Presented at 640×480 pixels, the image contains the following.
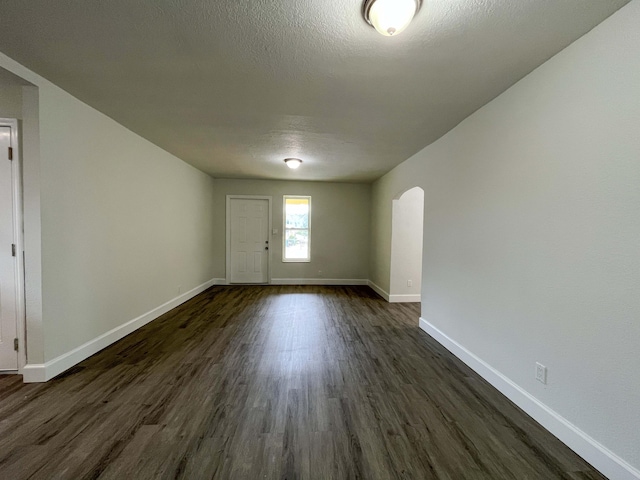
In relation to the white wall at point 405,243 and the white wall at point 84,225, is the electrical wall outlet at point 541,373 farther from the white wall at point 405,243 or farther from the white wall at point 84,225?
the white wall at point 84,225

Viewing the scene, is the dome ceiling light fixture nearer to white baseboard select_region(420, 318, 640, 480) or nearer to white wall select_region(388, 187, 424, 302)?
white baseboard select_region(420, 318, 640, 480)

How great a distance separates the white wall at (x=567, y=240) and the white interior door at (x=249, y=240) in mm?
4605

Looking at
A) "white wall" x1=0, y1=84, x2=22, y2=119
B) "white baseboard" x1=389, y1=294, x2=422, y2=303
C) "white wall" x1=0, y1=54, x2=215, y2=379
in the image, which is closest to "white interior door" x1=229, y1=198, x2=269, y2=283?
"white wall" x1=0, y1=54, x2=215, y2=379

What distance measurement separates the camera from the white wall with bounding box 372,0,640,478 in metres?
1.38

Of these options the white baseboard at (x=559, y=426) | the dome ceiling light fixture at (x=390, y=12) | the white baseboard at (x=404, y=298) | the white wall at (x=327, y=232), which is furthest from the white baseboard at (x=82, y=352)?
the white baseboard at (x=404, y=298)

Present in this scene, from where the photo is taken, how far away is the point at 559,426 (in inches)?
66.9

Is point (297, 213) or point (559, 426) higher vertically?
point (297, 213)

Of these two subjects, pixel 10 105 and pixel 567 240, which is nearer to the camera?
pixel 567 240

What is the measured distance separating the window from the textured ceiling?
343cm

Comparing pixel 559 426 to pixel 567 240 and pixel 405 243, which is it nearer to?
pixel 567 240

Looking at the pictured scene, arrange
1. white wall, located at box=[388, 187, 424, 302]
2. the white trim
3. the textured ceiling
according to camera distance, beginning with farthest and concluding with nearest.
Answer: the white trim, white wall, located at box=[388, 187, 424, 302], the textured ceiling

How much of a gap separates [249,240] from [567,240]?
5.68m

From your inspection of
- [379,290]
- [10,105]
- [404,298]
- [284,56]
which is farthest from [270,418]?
[379,290]

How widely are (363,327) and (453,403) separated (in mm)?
1672
